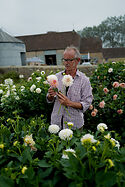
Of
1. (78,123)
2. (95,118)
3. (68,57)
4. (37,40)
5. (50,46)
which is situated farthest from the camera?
(37,40)

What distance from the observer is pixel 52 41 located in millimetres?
28234

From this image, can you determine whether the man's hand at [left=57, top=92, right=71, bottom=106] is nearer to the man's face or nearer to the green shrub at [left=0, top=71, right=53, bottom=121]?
the man's face

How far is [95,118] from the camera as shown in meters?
3.53

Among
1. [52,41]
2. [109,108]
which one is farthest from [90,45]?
[109,108]

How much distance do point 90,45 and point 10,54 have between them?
2093cm

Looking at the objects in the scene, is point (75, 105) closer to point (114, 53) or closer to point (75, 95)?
point (75, 95)

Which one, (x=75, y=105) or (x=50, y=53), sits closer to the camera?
(x=75, y=105)

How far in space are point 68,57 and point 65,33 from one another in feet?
93.0

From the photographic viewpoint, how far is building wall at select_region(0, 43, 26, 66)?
1509 cm

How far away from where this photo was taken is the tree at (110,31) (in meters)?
47.4

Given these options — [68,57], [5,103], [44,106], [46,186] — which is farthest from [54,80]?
[5,103]

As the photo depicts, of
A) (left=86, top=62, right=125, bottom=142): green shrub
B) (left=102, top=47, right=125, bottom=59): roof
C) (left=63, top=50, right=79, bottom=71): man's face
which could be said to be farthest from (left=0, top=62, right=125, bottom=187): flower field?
(left=102, top=47, right=125, bottom=59): roof

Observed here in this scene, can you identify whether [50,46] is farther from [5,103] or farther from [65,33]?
[5,103]

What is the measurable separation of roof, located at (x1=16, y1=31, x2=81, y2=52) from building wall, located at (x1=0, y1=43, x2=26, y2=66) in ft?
38.6
